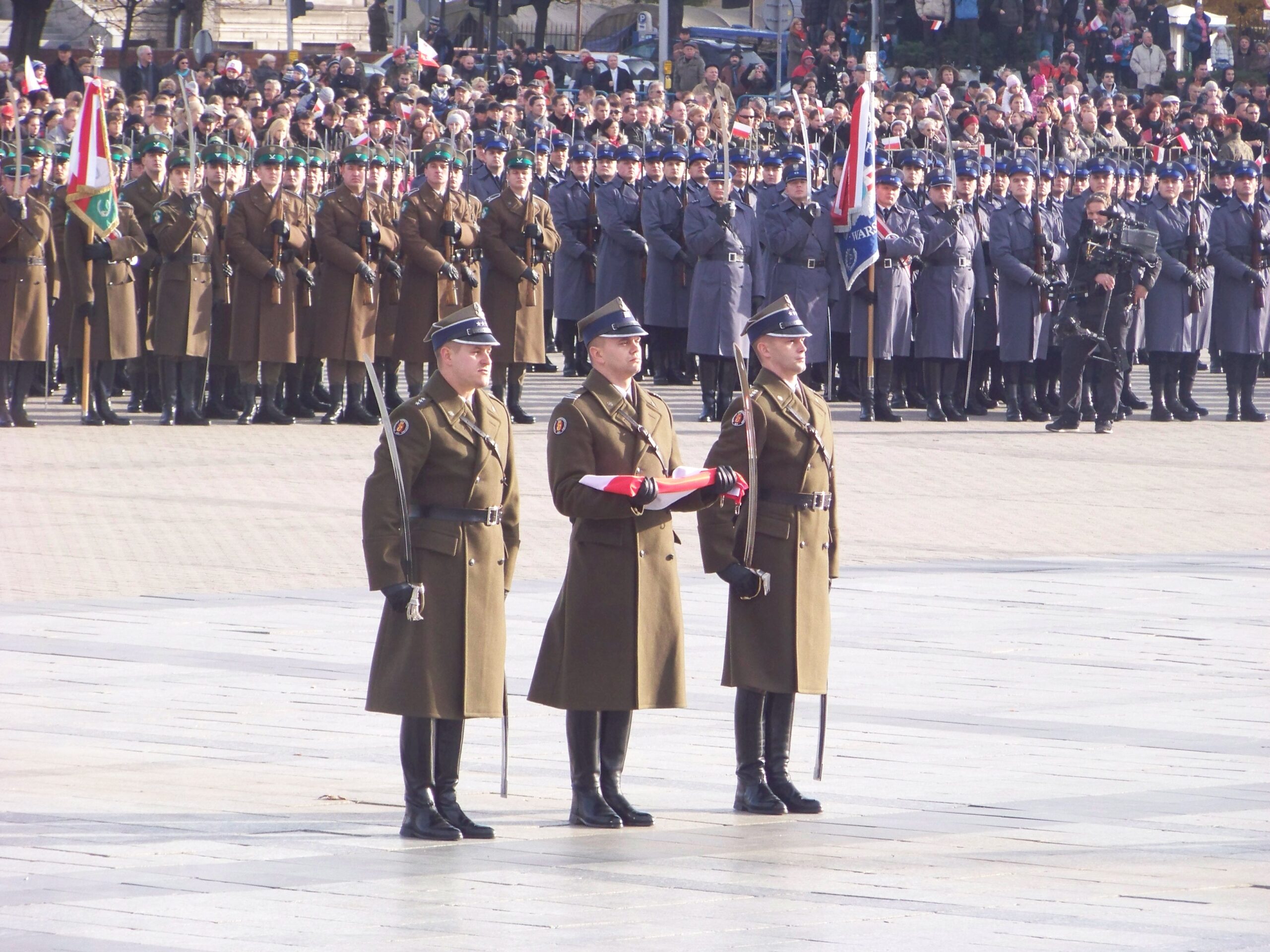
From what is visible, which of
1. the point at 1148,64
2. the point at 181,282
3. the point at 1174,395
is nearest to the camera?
the point at 181,282

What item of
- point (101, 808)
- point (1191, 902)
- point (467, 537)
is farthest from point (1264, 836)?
point (101, 808)

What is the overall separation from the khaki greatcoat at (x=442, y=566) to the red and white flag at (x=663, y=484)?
0.31 meters

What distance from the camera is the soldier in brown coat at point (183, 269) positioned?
52.5 feet

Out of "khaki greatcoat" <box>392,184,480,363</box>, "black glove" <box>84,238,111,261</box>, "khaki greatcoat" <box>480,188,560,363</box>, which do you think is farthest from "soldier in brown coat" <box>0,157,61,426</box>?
"khaki greatcoat" <box>480,188,560,363</box>

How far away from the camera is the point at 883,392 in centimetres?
1761

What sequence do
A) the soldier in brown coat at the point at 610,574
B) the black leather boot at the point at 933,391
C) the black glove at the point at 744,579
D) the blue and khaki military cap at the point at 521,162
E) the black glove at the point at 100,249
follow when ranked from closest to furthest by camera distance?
the soldier in brown coat at the point at 610,574, the black glove at the point at 744,579, the black glove at the point at 100,249, the blue and khaki military cap at the point at 521,162, the black leather boot at the point at 933,391

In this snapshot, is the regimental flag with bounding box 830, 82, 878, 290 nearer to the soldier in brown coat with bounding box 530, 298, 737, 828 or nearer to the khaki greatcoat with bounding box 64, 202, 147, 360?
the khaki greatcoat with bounding box 64, 202, 147, 360

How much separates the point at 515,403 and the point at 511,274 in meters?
0.97

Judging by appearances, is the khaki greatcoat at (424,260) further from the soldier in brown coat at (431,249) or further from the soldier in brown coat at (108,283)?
the soldier in brown coat at (108,283)

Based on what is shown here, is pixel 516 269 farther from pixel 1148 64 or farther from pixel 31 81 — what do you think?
pixel 1148 64

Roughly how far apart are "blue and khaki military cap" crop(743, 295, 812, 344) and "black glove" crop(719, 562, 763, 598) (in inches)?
31.0

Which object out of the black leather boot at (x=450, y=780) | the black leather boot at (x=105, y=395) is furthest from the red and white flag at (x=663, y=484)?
the black leather boot at (x=105, y=395)

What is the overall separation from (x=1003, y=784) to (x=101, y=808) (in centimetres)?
278

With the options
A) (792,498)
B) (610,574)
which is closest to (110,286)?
(792,498)
